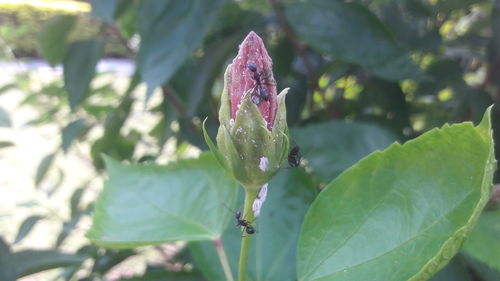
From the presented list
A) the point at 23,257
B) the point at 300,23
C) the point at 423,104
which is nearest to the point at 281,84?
the point at 300,23

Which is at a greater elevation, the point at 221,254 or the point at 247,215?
the point at 247,215

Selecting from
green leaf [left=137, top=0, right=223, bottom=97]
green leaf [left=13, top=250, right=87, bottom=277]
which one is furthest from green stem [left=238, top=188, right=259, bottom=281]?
green leaf [left=13, top=250, right=87, bottom=277]

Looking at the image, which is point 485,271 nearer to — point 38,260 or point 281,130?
point 281,130

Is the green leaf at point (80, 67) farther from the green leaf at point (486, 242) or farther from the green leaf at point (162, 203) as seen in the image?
the green leaf at point (486, 242)

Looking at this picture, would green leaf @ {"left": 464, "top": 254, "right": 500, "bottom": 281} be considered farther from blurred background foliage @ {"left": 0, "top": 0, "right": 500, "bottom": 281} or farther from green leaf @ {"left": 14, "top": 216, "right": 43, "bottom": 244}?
green leaf @ {"left": 14, "top": 216, "right": 43, "bottom": 244}

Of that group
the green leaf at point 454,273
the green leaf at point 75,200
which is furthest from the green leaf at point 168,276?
the green leaf at point 75,200

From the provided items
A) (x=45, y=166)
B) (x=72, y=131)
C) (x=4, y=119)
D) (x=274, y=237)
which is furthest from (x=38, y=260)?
(x=45, y=166)
